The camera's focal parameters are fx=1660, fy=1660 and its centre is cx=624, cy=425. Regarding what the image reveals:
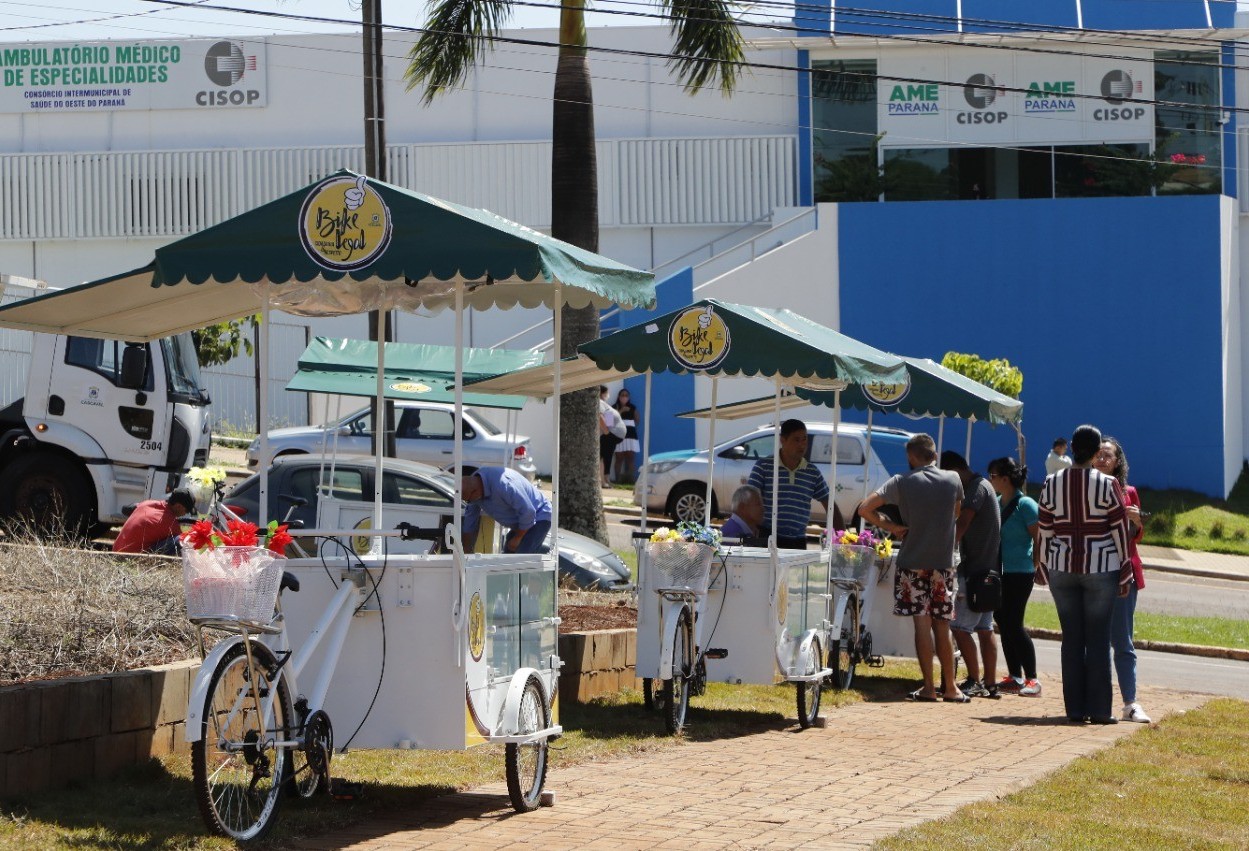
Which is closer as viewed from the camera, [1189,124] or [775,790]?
[775,790]

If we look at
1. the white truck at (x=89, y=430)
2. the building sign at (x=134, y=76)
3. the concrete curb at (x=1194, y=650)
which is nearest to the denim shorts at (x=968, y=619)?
the concrete curb at (x=1194, y=650)

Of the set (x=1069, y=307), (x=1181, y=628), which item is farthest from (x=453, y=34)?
(x=1069, y=307)

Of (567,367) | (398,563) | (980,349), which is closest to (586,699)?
(567,367)

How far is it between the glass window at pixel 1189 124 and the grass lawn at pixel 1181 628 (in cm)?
1405

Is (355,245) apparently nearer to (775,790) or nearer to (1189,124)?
(775,790)

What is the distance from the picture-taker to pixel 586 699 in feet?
36.6

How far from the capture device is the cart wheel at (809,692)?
10602 millimetres

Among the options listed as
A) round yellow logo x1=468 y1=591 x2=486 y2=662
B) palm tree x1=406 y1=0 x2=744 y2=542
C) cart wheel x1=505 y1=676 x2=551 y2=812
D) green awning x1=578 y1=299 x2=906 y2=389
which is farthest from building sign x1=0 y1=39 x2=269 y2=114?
round yellow logo x1=468 y1=591 x2=486 y2=662

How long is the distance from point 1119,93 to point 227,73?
19165 millimetres

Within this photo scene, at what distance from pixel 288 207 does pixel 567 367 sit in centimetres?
450

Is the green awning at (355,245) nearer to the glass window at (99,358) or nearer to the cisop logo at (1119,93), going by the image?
the glass window at (99,358)

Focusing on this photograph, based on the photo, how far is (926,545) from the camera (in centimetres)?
1227

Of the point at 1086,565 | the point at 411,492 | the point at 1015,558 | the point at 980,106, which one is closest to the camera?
the point at 1086,565

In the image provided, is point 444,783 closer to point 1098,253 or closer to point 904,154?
point 1098,253
